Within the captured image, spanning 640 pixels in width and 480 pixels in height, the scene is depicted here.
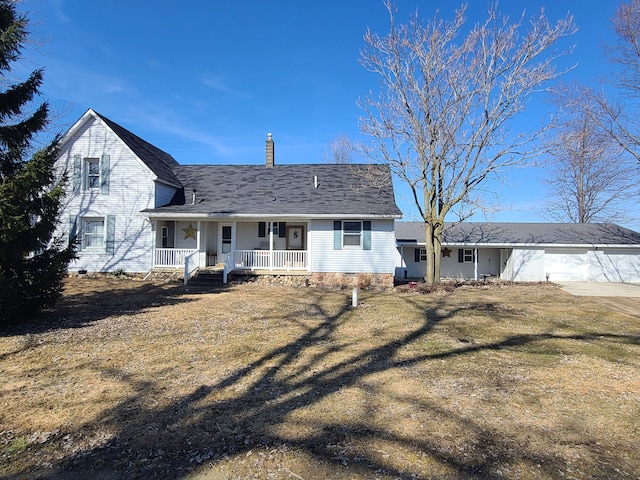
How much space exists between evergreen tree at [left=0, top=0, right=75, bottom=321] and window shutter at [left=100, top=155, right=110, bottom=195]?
28.7 ft

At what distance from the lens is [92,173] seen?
1742 cm

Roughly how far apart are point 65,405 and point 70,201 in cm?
1559

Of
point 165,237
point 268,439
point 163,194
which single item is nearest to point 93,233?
point 165,237

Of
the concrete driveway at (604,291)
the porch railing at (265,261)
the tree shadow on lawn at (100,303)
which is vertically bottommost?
the concrete driveway at (604,291)

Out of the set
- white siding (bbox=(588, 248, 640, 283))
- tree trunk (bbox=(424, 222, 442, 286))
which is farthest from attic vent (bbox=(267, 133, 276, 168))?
white siding (bbox=(588, 248, 640, 283))

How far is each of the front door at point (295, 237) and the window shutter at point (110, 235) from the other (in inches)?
320

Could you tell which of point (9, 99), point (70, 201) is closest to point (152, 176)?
point (70, 201)

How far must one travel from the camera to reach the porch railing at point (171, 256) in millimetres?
16609

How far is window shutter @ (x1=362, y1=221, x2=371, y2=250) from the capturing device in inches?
640

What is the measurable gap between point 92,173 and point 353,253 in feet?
42.5

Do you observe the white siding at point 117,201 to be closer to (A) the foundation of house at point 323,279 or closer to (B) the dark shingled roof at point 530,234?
(A) the foundation of house at point 323,279

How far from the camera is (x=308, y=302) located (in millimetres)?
11930

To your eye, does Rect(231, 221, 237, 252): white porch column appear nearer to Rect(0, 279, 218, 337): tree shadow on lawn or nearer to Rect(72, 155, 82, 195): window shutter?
Rect(0, 279, 218, 337): tree shadow on lawn

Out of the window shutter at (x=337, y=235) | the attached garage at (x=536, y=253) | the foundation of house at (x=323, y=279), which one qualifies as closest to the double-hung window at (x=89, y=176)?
the foundation of house at (x=323, y=279)
